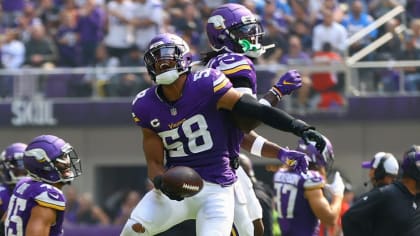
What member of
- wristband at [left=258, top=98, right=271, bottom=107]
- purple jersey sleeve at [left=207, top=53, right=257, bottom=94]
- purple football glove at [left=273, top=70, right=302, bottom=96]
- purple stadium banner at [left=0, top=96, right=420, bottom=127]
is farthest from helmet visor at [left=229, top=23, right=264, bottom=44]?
purple stadium banner at [left=0, top=96, right=420, bottom=127]

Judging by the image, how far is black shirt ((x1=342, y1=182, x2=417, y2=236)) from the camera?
808 cm

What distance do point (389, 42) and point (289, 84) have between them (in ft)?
25.7

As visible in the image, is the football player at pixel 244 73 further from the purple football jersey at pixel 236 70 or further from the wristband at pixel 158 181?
the wristband at pixel 158 181

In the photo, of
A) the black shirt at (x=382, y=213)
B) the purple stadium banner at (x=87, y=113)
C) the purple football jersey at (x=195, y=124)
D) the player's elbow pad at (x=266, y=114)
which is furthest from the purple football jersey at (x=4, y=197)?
the purple stadium banner at (x=87, y=113)

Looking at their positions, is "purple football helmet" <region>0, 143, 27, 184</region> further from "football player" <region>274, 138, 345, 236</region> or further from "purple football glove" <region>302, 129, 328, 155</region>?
"purple football glove" <region>302, 129, 328, 155</region>

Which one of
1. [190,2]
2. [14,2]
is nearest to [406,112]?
[190,2]

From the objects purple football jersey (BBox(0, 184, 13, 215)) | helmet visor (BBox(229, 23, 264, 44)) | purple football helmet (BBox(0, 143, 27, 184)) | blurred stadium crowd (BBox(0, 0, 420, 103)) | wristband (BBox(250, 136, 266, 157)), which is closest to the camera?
helmet visor (BBox(229, 23, 264, 44))

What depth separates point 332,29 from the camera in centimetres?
1537

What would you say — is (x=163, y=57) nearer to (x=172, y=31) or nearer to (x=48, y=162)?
(x=48, y=162)

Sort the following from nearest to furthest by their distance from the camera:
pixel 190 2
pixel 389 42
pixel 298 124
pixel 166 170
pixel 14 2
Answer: pixel 298 124 → pixel 166 170 → pixel 389 42 → pixel 190 2 → pixel 14 2

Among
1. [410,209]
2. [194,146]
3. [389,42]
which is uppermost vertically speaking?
[389,42]

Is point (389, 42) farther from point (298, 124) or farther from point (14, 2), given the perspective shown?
point (298, 124)

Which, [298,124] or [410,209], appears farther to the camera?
[410,209]

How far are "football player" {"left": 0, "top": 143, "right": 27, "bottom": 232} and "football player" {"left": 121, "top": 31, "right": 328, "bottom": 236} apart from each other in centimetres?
167
